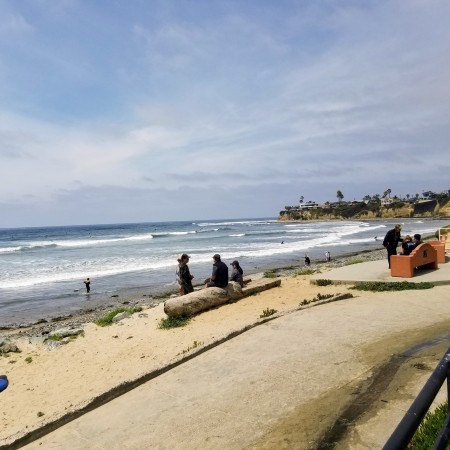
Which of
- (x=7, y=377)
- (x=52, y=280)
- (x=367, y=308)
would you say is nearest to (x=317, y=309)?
(x=367, y=308)

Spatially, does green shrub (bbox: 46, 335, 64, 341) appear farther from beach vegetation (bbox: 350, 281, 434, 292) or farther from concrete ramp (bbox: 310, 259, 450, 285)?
beach vegetation (bbox: 350, 281, 434, 292)

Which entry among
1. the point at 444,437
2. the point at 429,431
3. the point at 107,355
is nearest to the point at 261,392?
the point at 429,431

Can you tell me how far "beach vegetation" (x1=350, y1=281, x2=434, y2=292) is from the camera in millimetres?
11242

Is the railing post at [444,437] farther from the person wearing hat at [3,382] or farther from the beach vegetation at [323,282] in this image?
the beach vegetation at [323,282]

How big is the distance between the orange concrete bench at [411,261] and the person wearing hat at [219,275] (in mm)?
5116

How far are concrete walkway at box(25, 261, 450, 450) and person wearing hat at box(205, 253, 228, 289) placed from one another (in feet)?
12.1

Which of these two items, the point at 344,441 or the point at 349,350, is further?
the point at 349,350

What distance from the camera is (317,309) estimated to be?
31.7 ft

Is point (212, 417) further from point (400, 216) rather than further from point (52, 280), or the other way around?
point (400, 216)

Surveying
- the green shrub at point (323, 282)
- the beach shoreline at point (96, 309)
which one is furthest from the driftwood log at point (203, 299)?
the beach shoreline at point (96, 309)

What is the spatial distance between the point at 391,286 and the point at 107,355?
7533 mm

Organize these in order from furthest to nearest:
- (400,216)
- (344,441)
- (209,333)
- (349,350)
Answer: (400,216) → (209,333) → (349,350) → (344,441)

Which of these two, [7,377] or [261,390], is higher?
[261,390]

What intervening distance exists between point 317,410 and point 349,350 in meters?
2.11
